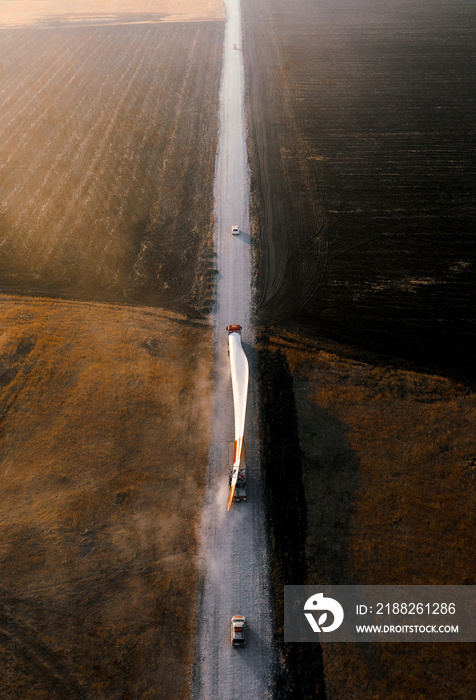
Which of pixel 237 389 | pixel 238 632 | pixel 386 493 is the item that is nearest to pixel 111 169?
pixel 237 389

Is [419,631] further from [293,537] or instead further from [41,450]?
[41,450]

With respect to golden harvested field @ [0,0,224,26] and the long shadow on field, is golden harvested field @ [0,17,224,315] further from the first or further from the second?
golden harvested field @ [0,0,224,26]

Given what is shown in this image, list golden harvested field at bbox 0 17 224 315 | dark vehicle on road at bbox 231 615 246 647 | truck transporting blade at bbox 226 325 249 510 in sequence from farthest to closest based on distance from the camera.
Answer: golden harvested field at bbox 0 17 224 315
truck transporting blade at bbox 226 325 249 510
dark vehicle on road at bbox 231 615 246 647
